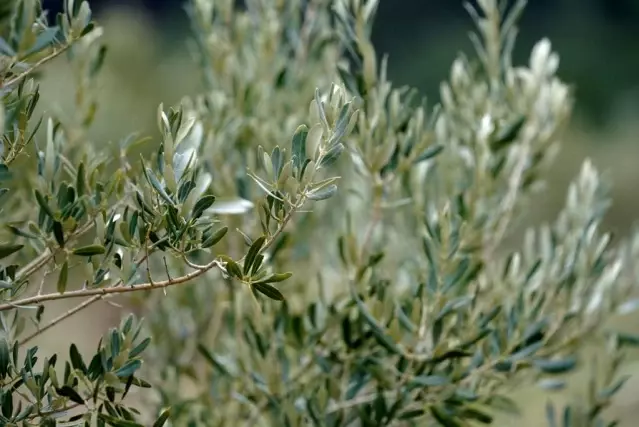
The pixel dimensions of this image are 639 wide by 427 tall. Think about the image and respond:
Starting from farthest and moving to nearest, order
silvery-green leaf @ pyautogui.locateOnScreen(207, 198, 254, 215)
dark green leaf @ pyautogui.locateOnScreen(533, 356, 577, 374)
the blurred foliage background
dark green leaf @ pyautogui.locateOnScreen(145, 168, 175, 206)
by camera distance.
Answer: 1. the blurred foliage background
2. dark green leaf @ pyautogui.locateOnScreen(533, 356, 577, 374)
3. silvery-green leaf @ pyautogui.locateOnScreen(207, 198, 254, 215)
4. dark green leaf @ pyautogui.locateOnScreen(145, 168, 175, 206)

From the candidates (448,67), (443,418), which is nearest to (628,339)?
Result: (443,418)

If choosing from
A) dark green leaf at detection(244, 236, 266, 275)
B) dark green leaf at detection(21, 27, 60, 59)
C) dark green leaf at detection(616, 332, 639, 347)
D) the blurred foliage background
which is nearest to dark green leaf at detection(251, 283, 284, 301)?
dark green leaf at detection(244, 236, 266, 275)

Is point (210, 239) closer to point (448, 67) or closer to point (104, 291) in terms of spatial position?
point (104, 291)

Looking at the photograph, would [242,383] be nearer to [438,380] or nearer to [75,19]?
[438,380]

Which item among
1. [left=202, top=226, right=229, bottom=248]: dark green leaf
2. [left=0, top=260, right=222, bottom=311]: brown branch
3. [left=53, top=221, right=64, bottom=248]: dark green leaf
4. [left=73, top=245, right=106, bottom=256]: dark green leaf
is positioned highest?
[left=53, top=221, right=64, bottom=248]: dark green leaf

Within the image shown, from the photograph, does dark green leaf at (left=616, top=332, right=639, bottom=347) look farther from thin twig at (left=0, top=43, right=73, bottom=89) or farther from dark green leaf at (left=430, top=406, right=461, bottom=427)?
thin twig at (left=0, top=43, right=73, bottom=89)

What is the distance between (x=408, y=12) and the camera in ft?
20.1

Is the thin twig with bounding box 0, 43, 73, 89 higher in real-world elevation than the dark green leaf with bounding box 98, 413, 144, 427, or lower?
higher

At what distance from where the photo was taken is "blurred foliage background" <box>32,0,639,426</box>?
3525 mm

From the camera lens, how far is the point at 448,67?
5.07 m

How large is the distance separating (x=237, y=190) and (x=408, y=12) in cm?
531

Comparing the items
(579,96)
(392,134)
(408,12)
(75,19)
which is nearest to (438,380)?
(392,134)

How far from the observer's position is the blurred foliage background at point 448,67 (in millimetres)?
3525

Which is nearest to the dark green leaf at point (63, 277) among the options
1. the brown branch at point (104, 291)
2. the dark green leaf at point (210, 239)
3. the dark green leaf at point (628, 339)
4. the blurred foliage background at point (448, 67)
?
the brown branch at point (104, 291)
